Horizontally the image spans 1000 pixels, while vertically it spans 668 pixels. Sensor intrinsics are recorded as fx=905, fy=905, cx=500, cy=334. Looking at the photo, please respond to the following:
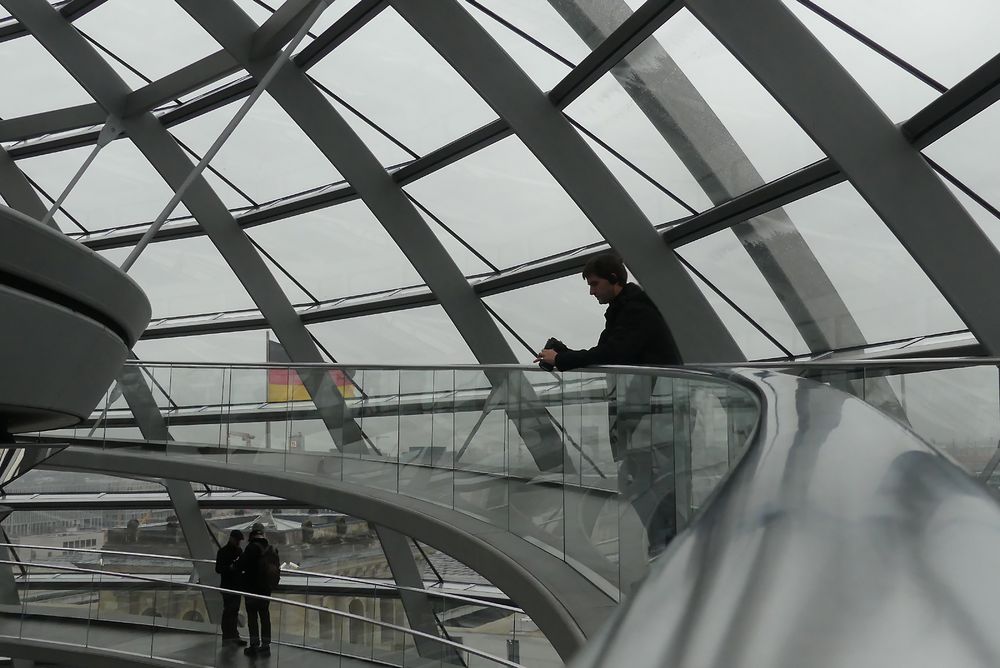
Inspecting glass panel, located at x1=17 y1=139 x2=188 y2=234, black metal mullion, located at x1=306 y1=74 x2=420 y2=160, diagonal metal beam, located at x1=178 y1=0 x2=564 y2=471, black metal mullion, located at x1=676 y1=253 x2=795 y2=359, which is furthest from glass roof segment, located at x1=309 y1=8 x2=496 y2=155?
glass panel, located at x1=17 y1=139 x2=188 y2=234

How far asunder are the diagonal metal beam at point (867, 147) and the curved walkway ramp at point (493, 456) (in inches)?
171

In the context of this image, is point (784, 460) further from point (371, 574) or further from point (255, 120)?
point (371, 574)

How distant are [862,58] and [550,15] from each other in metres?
4.82

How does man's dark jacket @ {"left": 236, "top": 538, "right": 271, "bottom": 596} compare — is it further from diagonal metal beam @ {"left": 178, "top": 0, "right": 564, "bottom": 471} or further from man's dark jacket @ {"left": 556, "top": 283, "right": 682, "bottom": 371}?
man's dark jacket @ {"left": 556, "top": 283, "right": 682, "bottom": 371}

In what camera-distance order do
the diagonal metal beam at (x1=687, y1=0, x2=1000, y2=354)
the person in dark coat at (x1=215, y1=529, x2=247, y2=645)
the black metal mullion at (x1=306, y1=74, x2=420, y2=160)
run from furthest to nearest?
the black metal mullion at (x1=306, y1=74, x2=420, y2=160) → the person in dark coat at (x1=215, y1=529, x2=247, y2=645) → the diagonal metal beam at (x1=687, y1=0, x2=1000, y2=354)

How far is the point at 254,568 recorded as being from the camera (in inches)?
578

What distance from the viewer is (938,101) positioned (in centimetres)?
958

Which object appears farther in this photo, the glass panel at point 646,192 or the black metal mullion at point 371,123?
the black metal mullion at point 371,123

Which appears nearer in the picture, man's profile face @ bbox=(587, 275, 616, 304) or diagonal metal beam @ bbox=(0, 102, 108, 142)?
man's profile face @ bbox=(587, 275, 616, 304)

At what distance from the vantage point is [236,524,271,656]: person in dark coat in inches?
577

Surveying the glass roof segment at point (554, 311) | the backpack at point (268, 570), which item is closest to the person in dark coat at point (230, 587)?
the backpack at point (268, 570)

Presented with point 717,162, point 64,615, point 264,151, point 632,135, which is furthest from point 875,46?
point 64,615

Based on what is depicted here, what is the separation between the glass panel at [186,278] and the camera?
22.4m

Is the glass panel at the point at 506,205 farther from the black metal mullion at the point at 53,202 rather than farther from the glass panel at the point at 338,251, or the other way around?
the black metal mullion at the point at 53,202
